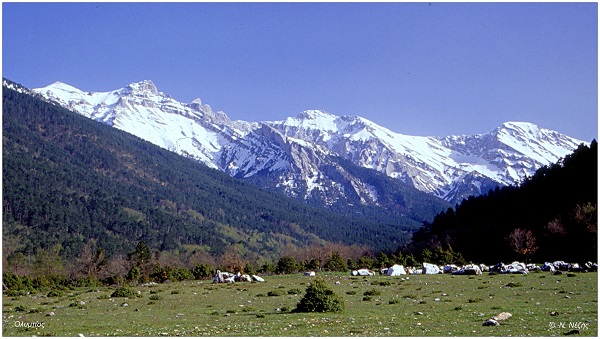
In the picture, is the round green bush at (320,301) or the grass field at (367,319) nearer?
the grass field at (367,319)

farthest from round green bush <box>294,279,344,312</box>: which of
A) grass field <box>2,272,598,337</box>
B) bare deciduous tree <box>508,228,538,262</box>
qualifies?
bare deciduous tree <box>508,228,538,262</box>

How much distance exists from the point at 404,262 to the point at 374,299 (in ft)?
213

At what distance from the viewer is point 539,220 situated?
111m

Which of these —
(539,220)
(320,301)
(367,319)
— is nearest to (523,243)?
(539,220)

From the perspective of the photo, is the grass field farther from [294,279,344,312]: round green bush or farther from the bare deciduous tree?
the bare deciduous tree

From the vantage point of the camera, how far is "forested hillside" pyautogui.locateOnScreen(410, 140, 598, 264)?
88250 millimetres

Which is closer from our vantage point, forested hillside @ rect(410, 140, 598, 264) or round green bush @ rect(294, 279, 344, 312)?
round green bush @ rect(294, 279, 344, 312)

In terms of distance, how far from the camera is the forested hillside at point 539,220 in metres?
88.2

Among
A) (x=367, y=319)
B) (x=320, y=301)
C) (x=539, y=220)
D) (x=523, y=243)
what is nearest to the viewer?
(x=367, y=319)

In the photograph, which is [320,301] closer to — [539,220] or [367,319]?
[367,319]

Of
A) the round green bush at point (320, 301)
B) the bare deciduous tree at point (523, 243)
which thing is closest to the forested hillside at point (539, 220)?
the bare deciduous tree at point (523, 243)

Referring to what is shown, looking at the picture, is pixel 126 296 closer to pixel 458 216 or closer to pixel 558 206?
pixel 558 206

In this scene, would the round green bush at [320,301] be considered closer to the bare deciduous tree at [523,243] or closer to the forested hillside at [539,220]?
the forested hillside at [539,220]

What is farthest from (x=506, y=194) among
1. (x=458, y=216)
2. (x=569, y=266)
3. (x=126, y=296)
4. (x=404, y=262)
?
(x=126, y=296)
